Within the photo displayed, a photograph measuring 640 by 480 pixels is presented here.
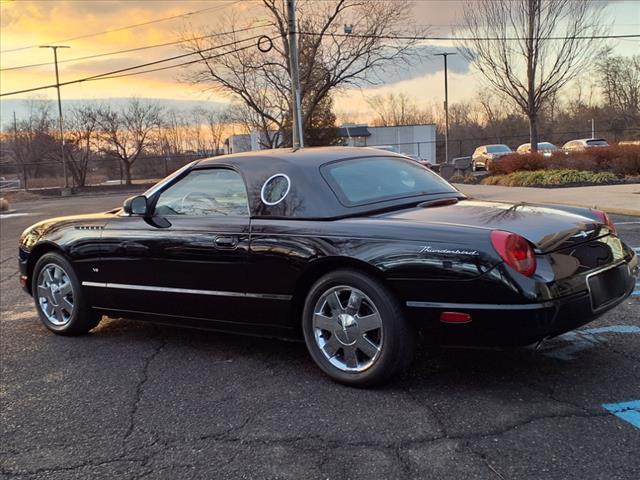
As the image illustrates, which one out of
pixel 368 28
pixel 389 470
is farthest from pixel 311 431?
pixel 368 28

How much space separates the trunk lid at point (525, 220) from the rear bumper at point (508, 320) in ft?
1.08

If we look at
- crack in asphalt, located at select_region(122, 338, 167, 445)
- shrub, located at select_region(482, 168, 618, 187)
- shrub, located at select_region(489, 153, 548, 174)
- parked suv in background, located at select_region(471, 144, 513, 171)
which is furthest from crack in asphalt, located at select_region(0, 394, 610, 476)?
parked suv in background, located at select_region(471, 144, 513, 171)

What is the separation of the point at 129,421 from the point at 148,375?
74 centimetres

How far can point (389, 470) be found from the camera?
2.63 meters

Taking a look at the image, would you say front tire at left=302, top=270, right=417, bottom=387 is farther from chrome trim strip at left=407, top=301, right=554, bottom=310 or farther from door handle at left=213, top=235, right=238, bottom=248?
door handle at left=213, top=235, right=238, bottom=248

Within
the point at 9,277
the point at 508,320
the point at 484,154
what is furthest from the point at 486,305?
the point at 484,154

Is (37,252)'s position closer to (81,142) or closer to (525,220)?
(525,220)

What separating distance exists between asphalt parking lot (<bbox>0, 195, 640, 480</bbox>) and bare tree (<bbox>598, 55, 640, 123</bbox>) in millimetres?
61627

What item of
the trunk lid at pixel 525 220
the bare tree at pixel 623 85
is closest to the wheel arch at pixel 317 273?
the trunk lid at pixel 525 220

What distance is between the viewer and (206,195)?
4.39 metres

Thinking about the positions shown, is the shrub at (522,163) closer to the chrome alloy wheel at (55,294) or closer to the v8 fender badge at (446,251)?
the chrome alloy wheel at (55,294)

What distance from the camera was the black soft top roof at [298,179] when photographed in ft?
12.5

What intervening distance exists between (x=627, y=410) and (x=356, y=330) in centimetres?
149

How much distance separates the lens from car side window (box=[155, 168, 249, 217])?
418 centimetres
